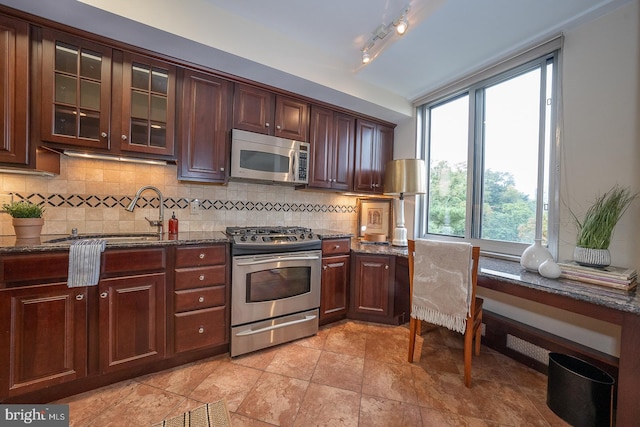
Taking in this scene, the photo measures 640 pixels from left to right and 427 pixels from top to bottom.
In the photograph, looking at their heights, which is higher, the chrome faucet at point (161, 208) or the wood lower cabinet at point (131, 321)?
the chrome faucet at point (161, 208)

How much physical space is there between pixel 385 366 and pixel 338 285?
0.82 m

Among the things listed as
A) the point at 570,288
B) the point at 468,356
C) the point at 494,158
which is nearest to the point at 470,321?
the point at 468,356

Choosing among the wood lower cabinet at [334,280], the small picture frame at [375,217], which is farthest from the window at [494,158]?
the wood lower cabinet at [334,280]

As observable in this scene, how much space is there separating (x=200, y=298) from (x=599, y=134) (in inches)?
120

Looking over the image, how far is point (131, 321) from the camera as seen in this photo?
1640 millimetres

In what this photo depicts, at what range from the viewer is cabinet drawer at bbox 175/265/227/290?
5.86 ft

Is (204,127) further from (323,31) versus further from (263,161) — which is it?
(323,31)

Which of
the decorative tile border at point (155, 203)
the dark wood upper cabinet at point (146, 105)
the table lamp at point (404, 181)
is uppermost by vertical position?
the dark wood upper cabinet at point (146, 105)

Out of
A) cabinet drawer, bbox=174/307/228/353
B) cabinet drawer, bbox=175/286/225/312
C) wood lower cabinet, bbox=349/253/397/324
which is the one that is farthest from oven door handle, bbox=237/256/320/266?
wood lower cabinet, bbox=349/253/397/324

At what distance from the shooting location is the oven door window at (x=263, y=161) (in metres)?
2.24

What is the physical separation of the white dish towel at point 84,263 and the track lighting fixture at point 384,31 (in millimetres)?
2445

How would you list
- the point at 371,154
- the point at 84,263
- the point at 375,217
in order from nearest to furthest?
1. the point at 84,263
2. the point at 371,154
3. the point at 375,217

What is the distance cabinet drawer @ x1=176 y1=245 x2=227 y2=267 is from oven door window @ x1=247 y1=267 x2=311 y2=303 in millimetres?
277

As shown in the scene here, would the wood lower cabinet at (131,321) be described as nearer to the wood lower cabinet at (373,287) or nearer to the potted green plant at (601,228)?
the wood lower cabinet at (373,287)
